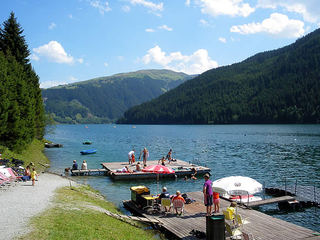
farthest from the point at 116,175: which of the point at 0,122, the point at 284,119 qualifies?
the point at 284,119

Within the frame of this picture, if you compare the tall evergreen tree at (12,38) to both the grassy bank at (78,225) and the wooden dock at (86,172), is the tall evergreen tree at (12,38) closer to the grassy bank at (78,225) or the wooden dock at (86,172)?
the wooden dock at (86,172)

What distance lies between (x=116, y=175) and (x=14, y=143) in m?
13.1

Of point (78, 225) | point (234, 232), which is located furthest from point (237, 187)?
point (78, 225)

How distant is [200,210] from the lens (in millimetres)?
18406

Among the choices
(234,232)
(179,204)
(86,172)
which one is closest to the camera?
(234,232)

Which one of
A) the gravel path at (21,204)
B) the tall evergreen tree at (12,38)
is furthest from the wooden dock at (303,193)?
the tall evergreen tree at (12,38)

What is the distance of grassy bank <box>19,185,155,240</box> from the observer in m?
11.7

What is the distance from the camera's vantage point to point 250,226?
50.6ft

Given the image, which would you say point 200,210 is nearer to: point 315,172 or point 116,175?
point 116,175

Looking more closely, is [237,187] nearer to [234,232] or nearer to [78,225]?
[234,232]

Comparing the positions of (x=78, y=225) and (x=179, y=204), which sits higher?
(x=78, y=225)

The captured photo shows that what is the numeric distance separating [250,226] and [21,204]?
13.0m

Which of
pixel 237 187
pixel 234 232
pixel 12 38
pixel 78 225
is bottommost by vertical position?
pixel 234 232

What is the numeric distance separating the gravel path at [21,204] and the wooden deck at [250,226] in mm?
6539
